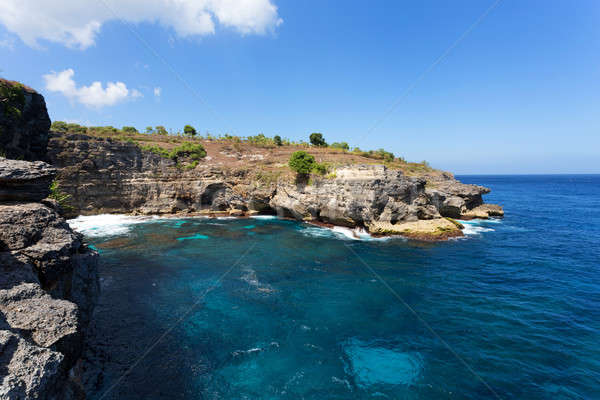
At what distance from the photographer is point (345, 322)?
1320 centimetres

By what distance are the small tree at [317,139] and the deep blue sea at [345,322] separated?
37.4 metres

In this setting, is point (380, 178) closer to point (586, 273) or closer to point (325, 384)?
point (586, 273)

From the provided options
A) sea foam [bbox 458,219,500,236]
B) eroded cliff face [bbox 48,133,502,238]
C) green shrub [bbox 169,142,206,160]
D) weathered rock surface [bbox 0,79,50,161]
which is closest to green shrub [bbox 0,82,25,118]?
weathered rock surface [bbox 0,79,50,161]

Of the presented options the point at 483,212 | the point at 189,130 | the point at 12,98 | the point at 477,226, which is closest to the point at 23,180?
the point at 12,98

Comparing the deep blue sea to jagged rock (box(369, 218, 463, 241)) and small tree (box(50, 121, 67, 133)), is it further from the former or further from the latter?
small tree (box(50, 121, 67, 133))

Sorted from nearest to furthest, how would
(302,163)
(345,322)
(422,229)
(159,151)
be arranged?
(345,322) → (422,229) → (302,163) → (159,151)

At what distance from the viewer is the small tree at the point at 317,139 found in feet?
190

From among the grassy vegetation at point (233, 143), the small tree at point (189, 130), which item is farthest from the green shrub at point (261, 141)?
the small tree at point (189, 130)

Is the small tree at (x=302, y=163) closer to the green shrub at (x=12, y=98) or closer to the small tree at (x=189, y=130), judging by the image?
the green shrub at (x=12, y=98)

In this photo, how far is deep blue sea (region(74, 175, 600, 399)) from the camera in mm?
9438

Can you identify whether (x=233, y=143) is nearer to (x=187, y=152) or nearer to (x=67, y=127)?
(x=187, y=152)

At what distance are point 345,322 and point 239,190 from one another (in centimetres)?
3075

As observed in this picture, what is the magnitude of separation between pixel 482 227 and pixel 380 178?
15.8 m

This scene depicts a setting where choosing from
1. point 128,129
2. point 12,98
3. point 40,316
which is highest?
point 128,129
